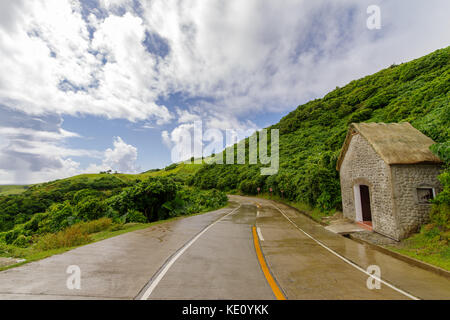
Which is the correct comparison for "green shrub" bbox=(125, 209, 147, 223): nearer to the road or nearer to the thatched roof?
the road

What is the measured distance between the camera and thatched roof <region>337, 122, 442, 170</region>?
9023 millimetres

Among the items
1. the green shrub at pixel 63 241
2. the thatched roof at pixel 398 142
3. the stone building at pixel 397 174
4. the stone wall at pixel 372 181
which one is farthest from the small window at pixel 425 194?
the green shrub at pixel 63 241

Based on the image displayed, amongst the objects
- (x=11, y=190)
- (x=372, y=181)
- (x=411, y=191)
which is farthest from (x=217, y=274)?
(x=11, y=190)

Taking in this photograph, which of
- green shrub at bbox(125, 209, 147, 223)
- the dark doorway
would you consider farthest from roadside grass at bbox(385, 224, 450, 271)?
green shrub at bbox(125, 209, 147, 223)

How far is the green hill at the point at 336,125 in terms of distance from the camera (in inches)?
640

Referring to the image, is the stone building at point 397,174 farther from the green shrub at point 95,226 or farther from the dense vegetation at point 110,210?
the green shrub at point 95,226

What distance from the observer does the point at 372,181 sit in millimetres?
10578

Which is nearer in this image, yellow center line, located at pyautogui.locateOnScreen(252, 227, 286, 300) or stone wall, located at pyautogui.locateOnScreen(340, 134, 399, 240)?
yellow center line, located at pyautogui.locateOnScreen(252, 227, 286, 300)

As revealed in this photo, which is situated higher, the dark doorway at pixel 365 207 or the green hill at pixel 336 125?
the green hill at pixel 336 125

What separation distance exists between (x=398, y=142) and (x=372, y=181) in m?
2.22

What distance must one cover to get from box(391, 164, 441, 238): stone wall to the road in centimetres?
215

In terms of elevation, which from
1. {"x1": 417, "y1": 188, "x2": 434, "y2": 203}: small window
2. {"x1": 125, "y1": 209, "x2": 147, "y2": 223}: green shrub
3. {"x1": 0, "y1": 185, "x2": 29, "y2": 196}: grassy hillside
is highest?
{"x1": 417, "y1": 188, "x2": 434, "y2": 203}: small window

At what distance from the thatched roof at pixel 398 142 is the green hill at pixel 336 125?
50cm
